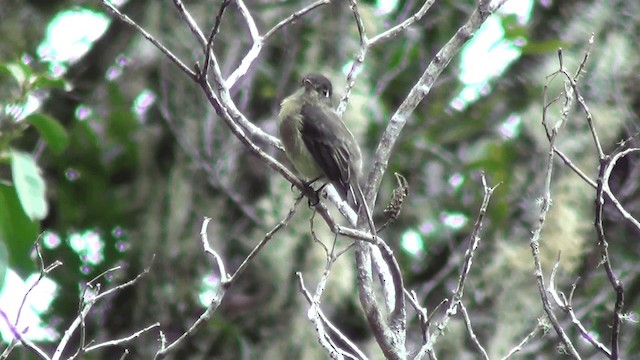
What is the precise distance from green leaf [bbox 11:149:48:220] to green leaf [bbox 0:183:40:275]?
11 cm

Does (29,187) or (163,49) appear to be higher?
(29,187)

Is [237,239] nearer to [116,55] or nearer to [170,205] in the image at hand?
[170,205]

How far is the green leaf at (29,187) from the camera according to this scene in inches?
175

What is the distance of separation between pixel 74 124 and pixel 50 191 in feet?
1.56

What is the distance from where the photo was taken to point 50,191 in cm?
698

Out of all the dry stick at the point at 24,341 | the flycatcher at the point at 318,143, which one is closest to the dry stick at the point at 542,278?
the flycatcher at the point at 318,143

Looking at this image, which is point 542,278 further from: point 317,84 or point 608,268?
point 317,84

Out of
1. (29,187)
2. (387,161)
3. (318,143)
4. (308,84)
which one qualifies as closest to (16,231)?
(29,187)

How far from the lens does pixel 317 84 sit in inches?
210

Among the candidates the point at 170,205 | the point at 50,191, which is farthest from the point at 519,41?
the point at 50,191

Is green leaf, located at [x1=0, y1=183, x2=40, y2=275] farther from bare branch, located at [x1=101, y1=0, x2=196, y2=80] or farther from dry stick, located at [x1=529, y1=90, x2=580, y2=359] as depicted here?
dry stick, located at [x1=529, y1=90, x2=580, y2=359]

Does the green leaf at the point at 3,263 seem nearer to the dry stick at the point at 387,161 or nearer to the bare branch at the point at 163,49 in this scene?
the bare branch at the point at 163,49

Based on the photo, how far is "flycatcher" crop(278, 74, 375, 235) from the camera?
15.5 feet

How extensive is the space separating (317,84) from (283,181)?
4.28 feet
